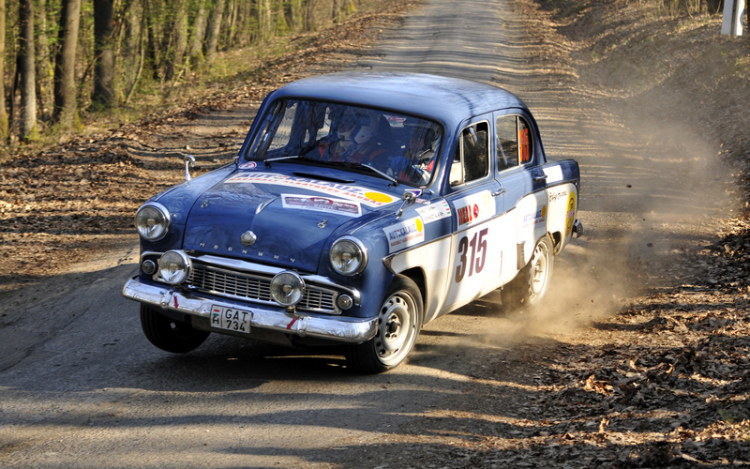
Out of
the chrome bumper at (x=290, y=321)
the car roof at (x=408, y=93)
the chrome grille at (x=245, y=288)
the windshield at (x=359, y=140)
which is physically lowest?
the chrome bumper at (x=290, y=321)

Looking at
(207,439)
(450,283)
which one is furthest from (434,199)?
(207,439)

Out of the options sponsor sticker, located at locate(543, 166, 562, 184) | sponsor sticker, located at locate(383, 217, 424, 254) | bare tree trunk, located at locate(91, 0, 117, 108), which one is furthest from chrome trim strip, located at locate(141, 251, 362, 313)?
bare tree trunk, located at locate(91, 0, 117, 108)

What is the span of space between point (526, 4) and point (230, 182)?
3829 centimetres

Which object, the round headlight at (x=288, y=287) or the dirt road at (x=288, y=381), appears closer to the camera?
the dirt road at (x=288, y=381)

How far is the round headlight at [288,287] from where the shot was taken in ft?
16.8

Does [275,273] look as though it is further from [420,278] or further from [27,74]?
[27,74]

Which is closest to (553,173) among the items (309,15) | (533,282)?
(533,282)

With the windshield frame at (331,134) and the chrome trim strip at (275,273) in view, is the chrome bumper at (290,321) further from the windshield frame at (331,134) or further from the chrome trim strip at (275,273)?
the windshield frame at (331,134)

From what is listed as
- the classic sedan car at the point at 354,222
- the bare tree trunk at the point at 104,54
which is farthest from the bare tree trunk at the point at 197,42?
the classic sedan car at the point at 354,222

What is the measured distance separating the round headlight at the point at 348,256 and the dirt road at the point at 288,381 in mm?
906

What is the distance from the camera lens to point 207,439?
15.5ft

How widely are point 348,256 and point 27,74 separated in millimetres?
15509

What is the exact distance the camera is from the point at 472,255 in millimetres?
6293

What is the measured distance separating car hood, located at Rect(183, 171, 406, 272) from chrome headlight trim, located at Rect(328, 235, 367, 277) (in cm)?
10
